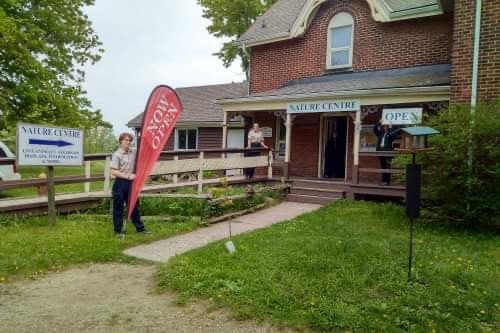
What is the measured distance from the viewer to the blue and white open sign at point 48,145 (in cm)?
759

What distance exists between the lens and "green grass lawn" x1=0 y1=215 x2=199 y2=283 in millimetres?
5754

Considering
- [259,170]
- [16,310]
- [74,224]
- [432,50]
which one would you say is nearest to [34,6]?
[259,170]

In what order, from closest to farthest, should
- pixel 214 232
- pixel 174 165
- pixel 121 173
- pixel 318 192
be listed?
pixel 121 173 → pixel 214 232 → pixel 174 165 → pixel 318 192

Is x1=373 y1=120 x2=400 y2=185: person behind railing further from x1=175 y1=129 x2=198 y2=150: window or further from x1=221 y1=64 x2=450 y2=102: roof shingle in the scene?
x1=175 y1=129 x2=198 y2=150: window

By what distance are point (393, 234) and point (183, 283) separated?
4105mm

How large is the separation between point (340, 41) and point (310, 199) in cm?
613

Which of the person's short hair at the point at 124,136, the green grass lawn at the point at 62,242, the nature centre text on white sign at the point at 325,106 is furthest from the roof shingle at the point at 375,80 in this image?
the person's short hair at the point at 124,136

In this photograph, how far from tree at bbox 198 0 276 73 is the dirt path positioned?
22721mm

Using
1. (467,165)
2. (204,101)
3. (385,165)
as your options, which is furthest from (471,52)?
(204,101)

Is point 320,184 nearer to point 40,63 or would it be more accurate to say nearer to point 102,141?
point 40,63

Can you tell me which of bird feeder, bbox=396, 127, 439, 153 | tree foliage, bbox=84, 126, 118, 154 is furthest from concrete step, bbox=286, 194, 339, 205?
tree foliage, bbox=84, 126, 118, 154

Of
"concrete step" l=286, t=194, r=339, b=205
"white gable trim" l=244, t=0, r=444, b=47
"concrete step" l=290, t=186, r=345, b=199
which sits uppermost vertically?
"white gable trim" l=244, t=0, r=444, b=47

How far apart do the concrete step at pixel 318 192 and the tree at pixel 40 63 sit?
11667 millimetres

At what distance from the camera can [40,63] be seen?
17.8 metres
